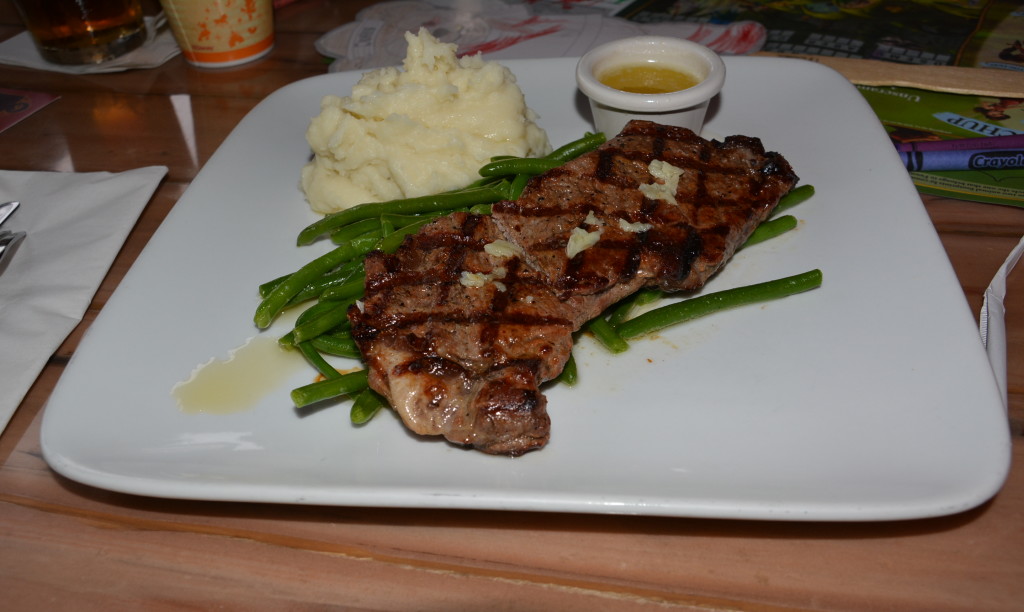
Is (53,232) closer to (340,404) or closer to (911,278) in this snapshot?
(340,404)

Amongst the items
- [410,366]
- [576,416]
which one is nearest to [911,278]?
[576,416]

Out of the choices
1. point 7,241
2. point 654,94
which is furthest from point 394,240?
point 7,241

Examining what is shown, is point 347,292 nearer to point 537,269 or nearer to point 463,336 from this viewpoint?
point 463,336

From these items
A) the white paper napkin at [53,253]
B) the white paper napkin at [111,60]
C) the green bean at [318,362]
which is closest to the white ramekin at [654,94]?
the green bean at [318,362]

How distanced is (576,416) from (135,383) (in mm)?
1660

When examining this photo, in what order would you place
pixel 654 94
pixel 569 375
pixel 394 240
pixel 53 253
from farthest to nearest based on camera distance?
pixel 654 94 < pixel 53 253 < pixel 394 240 < pixel 569 375

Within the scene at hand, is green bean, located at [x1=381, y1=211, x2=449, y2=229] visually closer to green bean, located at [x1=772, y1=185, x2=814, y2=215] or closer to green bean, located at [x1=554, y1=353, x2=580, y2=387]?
green bean, located at [x1=554, y1=353, x2=580, y2=387]

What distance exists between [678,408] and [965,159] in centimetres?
251

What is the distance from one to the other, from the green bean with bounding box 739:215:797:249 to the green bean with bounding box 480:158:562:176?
0.97 m

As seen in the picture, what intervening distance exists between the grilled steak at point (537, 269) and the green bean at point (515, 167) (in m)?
0.28

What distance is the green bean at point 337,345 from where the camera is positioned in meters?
2.96

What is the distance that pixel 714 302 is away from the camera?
9.86ft

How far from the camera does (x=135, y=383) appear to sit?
2783mm

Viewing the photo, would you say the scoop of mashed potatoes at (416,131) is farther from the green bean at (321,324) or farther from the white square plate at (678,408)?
the green bean at (321,324)
